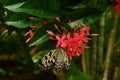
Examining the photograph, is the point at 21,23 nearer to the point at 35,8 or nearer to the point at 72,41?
the point at 35,8

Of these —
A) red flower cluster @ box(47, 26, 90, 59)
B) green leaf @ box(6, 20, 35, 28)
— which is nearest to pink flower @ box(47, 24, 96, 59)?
red flower cluster @ box(47, 26, 90, 59)

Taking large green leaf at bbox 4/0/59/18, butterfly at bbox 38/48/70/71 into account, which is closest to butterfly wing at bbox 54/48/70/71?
butterfly at bbox 38/48/70/71

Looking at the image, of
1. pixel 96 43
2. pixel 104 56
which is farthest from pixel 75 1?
pixel 104 56

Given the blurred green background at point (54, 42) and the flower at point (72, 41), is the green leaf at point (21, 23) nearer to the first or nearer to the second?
the blurred green background at point (54, 42)

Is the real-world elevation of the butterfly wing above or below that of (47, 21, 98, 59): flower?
below

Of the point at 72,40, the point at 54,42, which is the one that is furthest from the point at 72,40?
the point at 54,42

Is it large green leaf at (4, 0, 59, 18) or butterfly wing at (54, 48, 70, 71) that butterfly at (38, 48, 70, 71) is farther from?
large green leaf at (4, 0, 59, 18)

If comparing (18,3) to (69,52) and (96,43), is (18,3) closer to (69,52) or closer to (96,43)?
(69,52)
